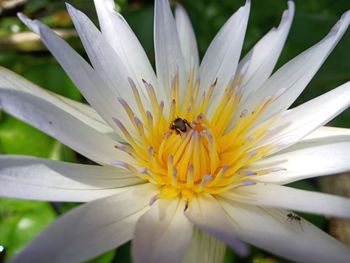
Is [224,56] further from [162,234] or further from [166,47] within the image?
[162,234]

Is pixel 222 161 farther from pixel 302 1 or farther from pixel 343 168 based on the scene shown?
pixel 302 1

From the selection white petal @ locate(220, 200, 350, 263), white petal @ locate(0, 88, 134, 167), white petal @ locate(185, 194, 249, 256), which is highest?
white petal @ locate(0, 88, 134, 167)

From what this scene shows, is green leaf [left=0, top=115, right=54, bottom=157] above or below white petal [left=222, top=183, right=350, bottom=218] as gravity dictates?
above

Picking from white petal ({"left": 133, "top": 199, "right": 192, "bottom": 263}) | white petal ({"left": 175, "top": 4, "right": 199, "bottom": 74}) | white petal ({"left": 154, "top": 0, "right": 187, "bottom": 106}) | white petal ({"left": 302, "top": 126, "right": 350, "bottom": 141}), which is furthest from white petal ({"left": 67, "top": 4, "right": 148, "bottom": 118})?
white petal ({"left": 302, "top": 126, "right": 350, "bottom": 141})

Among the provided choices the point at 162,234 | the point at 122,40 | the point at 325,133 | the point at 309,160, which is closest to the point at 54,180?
the point at 162,234

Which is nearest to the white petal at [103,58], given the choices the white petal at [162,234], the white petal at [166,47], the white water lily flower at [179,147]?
the white water lily flower at [179,147]

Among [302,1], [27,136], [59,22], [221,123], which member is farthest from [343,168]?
[59,22]

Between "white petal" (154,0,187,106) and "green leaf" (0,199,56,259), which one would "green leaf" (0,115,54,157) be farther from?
"white petal" (154,0,187,106)
